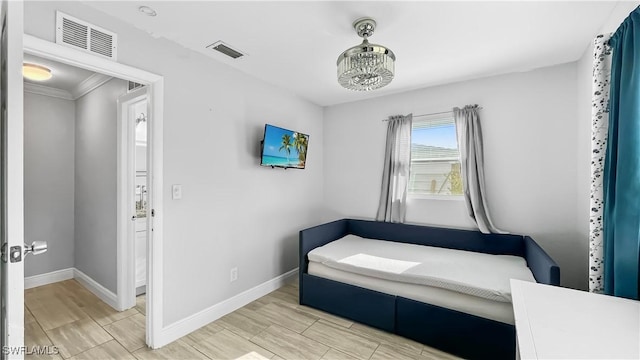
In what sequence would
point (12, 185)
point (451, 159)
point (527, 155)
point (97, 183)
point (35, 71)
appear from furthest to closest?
point (451, 159) < point (97, 183) < point (527, 155) < point (35, 71) < point (12, 185)

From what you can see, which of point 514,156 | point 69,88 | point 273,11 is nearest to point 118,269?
point 69,88

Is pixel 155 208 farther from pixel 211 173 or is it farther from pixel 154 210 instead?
pixel 211 173

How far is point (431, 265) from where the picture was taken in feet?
7.77

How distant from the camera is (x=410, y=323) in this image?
215cm

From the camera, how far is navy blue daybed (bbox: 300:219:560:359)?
1850 millimetres

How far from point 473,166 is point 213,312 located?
2.99 m

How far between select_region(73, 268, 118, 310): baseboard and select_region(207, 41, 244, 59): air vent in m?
2.59

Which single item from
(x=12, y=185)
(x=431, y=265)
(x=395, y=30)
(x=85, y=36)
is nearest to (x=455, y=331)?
(x=431, y=265)

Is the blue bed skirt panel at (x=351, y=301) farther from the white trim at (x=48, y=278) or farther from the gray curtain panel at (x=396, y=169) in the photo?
the white trim at (x=48, y=278)

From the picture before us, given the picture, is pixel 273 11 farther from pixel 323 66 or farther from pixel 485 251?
pixel 485 251

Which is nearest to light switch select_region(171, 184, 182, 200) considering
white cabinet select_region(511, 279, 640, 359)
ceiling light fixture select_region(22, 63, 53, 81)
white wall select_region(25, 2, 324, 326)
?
white wall select_region(25, 2, 324, 326)

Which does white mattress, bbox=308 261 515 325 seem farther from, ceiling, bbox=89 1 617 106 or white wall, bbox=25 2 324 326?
ceiling, bbox=89 1 617 106

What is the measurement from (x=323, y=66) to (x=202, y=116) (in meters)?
1.23

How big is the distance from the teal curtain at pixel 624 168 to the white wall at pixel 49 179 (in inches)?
203
